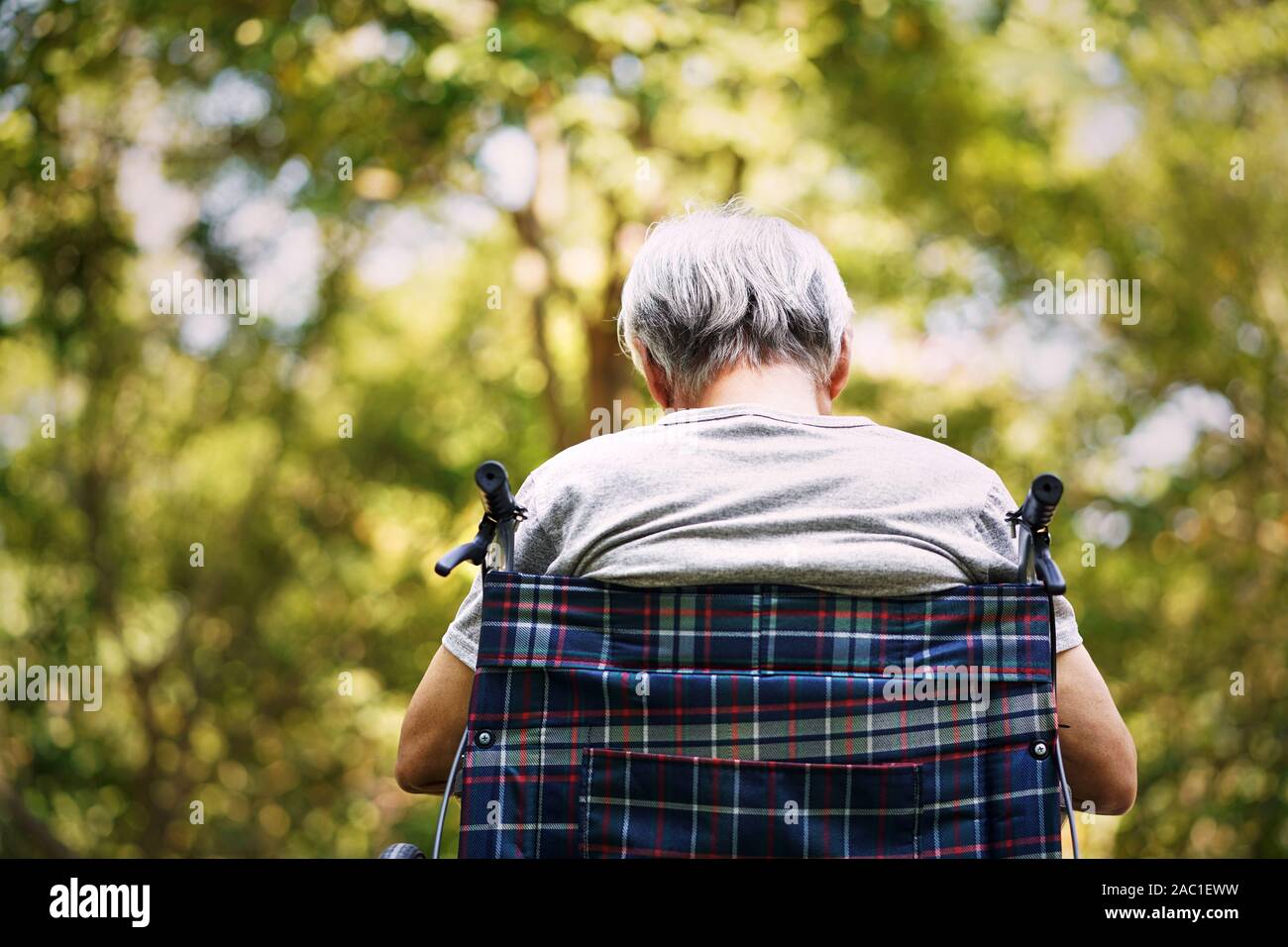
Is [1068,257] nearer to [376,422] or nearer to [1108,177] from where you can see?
[1108,177]

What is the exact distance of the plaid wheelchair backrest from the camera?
4.06 ft

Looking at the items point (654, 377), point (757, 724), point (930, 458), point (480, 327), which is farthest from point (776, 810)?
point (480, 327)

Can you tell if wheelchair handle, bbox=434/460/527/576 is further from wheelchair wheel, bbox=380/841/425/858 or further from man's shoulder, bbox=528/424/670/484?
wheelchair wheel, bbox=380/841/425/858

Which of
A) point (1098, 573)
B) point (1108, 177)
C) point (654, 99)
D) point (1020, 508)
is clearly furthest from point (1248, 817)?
point (1020, 508)

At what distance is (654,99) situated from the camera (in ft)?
13.0

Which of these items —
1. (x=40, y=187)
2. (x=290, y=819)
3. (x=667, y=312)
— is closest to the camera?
(x=667, y=312)

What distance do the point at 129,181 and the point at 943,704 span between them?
545 centimetres

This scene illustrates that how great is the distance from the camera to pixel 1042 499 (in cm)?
126

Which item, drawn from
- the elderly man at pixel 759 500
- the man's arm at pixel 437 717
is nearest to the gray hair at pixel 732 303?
the elderly man at pixel 759 500

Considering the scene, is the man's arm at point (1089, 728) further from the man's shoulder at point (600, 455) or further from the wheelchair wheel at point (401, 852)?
the wheelchair wheel at point (401, 852)

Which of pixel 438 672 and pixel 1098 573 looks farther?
pixel 1098 573

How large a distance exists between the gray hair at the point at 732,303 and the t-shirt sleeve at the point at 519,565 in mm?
252

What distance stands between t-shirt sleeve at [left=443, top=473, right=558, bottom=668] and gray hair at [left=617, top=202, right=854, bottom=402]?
0.83 ft

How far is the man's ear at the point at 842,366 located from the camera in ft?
5.00
